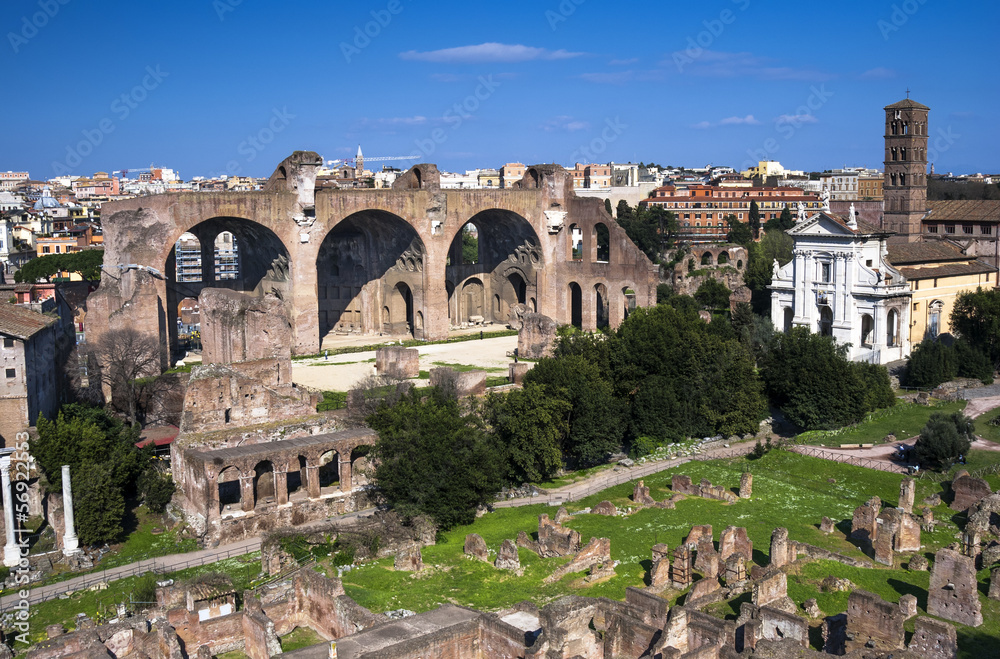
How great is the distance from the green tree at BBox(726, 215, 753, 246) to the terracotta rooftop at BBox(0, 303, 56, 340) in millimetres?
51648

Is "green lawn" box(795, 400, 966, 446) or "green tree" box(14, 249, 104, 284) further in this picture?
"green tree" box(14, 249, 104, 284)

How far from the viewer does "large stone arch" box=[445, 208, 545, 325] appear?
5347cm

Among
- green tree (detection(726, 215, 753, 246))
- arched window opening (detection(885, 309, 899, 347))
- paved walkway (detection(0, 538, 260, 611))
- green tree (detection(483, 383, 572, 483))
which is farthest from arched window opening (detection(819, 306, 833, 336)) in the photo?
green tree (detection(726, 215, 753, 246))

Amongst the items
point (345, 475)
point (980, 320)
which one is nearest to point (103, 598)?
point (345, 475)

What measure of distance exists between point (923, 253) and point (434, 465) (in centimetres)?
2777

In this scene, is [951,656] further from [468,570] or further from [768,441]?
[768,441]

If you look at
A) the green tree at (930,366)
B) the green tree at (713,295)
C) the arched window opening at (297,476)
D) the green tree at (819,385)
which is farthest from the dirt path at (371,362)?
the green tree at (930,366)

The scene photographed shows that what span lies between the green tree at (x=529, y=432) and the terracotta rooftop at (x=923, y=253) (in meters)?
19.9

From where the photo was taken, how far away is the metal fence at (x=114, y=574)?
22266 mm

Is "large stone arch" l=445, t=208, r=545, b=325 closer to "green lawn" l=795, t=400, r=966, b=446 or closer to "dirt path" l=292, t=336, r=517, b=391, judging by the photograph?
"dirt path" l=292, t=336, r=517, b=391

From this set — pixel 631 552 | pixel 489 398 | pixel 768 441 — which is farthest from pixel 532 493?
pixel 768 441

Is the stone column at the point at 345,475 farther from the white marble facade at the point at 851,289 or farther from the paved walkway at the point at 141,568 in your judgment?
the white marble facade at the point at 851,289

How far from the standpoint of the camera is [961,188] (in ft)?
318

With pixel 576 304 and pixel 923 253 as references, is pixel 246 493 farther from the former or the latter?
pixel 576 304
